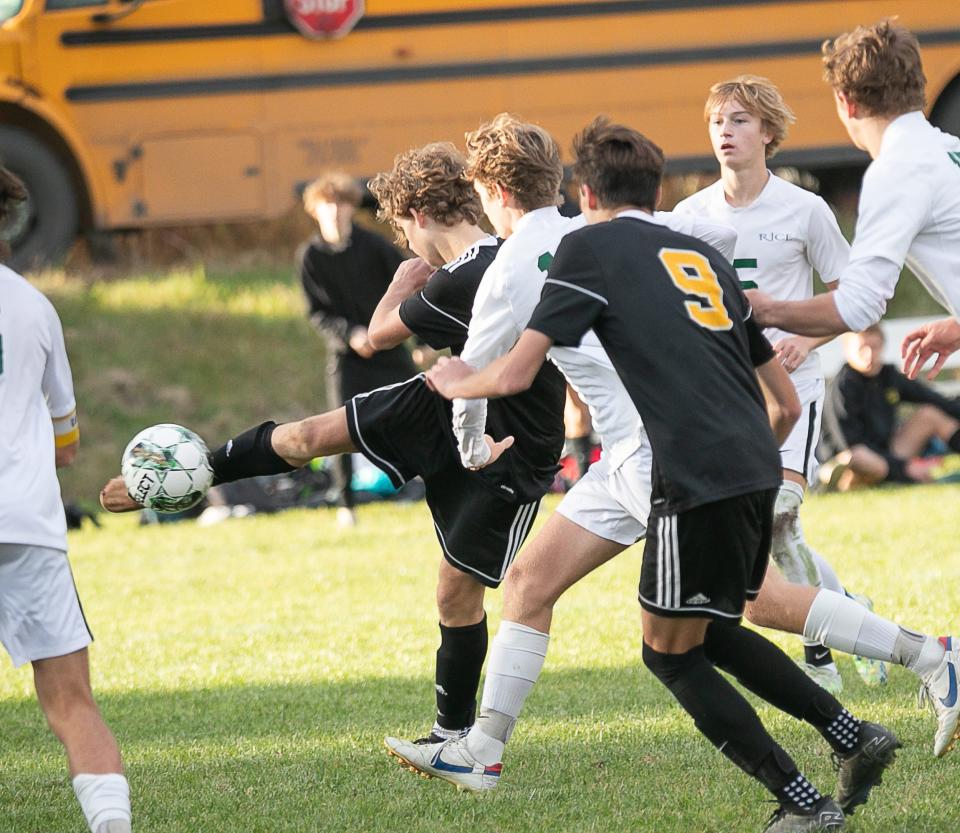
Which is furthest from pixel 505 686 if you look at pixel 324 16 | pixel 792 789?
pixel 324 16

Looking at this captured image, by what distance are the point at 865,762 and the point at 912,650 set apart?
643mm

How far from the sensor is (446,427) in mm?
4750

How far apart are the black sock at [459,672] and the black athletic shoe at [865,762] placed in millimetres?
1306

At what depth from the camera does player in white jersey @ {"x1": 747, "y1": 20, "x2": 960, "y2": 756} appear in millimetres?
4164

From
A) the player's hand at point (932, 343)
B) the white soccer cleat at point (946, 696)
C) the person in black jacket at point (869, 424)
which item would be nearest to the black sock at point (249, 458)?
the player's hand at point (932, 343)

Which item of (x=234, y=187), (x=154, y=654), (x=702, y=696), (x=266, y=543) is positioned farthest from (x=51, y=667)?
(x=234, y=187)

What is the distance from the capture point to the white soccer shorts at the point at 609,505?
4.39m

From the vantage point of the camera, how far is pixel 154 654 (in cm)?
712

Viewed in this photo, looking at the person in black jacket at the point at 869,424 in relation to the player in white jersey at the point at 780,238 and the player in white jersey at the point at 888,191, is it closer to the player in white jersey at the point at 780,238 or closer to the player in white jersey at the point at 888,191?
the player in white jersey at the point at 780,238

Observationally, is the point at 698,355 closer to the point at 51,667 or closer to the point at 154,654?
the point at 51,667

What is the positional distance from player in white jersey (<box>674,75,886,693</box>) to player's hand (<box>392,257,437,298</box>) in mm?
1012

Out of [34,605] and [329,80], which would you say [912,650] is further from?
[329,80]

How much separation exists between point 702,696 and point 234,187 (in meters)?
10.9

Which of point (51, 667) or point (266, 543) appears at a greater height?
point (51, 667)
